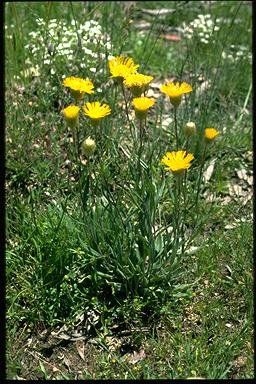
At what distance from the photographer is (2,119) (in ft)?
10.7

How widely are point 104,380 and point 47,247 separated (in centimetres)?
64

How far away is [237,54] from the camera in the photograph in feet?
12.8

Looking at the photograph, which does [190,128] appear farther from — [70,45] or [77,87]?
[70,45]

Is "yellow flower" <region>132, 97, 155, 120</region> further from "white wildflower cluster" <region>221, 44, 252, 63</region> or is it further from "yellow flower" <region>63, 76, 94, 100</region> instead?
"white wildflower cluster" <region>221, 44, 252, 63</region>

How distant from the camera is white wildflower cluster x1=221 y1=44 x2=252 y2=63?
12.8ft

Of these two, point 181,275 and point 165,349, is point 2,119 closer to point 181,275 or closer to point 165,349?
point 181,275

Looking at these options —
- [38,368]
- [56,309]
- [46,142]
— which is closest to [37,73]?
[46,142]

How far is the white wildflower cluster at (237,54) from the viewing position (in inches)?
153

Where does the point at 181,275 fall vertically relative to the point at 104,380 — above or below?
above

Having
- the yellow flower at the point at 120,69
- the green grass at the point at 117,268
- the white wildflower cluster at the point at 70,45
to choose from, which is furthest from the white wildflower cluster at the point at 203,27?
the yellow flower at the point at 120,69

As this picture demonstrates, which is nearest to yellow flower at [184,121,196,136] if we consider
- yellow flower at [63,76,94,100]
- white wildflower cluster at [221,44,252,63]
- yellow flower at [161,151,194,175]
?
yellow flower at [161,151,194,175]

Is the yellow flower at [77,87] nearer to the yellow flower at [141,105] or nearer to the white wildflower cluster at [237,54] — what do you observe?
the yellow flower at [141,105]

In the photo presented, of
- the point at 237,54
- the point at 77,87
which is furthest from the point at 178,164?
the point at 237,54

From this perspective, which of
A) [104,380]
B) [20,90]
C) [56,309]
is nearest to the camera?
[104,380]
